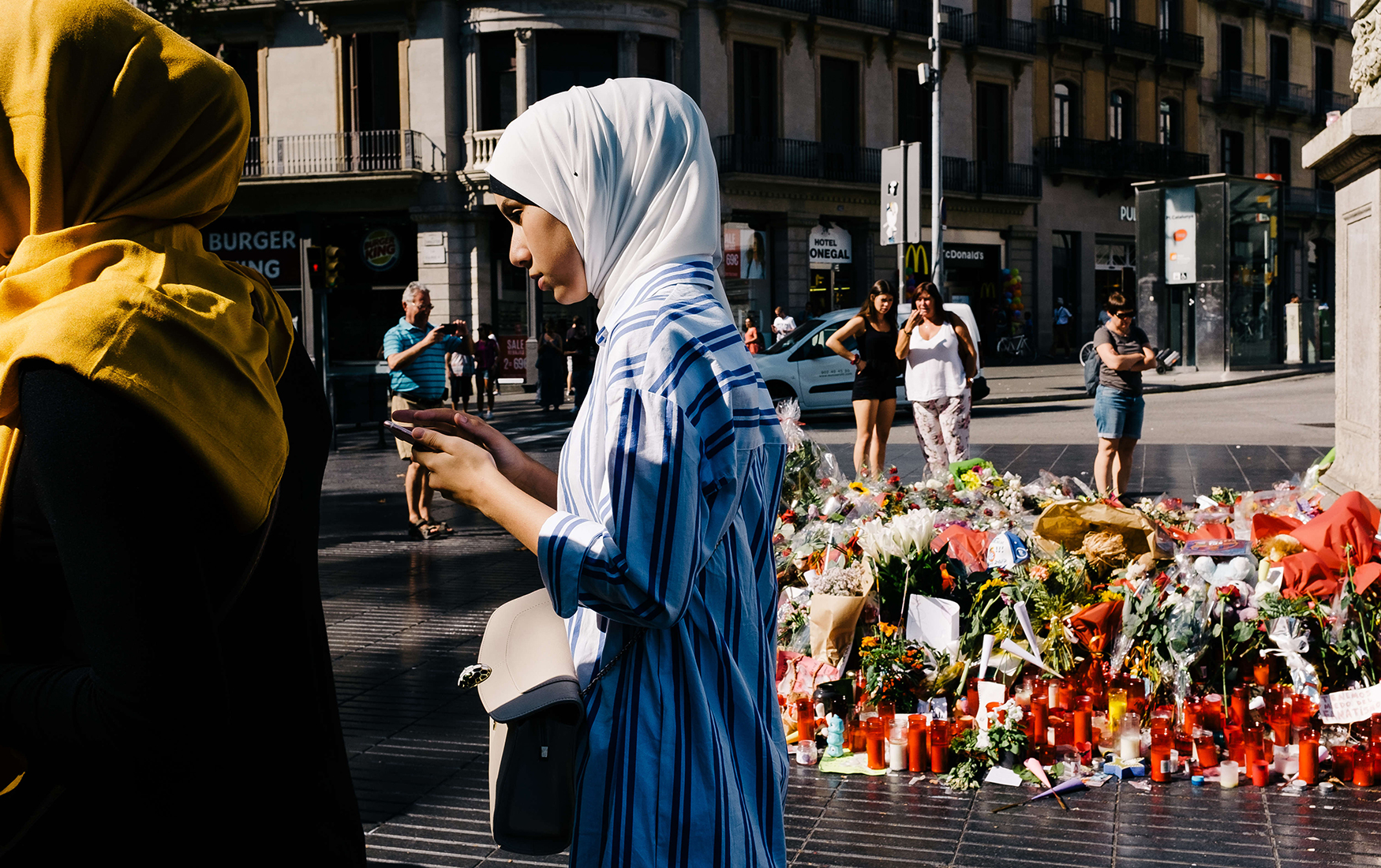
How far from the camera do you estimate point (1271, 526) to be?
16.6ft

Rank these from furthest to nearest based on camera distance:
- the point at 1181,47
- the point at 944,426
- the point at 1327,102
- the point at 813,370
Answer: the point at 1327,102 < the point at 1181,47 < the point at 813,370 < the point at 944,426

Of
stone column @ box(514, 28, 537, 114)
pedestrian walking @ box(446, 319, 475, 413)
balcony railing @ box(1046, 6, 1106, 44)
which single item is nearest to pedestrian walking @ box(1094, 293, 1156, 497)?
pedestrian walking @ box(446, 319, 475, 413)

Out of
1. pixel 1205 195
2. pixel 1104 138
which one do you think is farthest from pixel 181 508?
pixel 1104 138

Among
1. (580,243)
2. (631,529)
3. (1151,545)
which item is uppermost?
(580,243)

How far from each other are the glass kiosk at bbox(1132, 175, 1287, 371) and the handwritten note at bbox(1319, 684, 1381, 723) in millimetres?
23498

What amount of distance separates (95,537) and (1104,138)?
133 ft

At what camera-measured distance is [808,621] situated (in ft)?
15.8

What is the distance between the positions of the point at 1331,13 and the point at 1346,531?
50.6 m

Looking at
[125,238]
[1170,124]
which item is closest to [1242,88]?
[1170,124]

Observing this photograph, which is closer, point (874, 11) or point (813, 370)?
point (813, 370)

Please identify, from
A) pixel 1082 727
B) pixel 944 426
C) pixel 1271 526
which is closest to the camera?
pixel 1082 727

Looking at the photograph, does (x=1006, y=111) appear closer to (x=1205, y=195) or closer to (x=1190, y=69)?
(x=1190, y=69)

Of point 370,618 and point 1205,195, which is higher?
point 1205,195

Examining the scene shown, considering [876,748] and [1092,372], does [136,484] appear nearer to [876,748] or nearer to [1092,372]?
[876,748]
